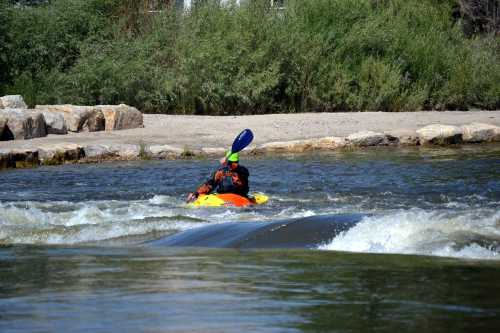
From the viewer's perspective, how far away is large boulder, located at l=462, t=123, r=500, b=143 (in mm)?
28812

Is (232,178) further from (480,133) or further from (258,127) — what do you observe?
(480,133)

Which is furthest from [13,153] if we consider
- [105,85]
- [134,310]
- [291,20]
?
[134,310]

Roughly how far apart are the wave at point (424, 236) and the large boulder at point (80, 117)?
15.8m

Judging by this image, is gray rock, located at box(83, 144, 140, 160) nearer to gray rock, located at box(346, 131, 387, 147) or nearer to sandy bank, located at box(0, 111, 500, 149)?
sandy bank, located at box(0, 111, 500, 149)

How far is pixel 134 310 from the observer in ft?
22.5

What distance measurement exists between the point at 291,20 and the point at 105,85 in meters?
7.14

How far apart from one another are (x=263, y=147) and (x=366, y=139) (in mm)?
2991

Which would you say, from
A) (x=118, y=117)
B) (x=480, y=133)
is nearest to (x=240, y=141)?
(x=118, y=117)

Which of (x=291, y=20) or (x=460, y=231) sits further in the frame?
(x=291, y=20)

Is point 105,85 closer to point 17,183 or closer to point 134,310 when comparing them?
point 17,183

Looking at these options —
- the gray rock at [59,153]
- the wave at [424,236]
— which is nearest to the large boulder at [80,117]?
the gray rock at [59,153]

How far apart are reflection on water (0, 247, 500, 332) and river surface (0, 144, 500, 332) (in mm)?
13

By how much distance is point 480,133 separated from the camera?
2898cm

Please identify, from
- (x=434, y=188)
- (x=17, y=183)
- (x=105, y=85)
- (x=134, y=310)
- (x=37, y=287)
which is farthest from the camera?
(x=105, y=85)
